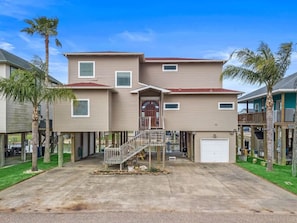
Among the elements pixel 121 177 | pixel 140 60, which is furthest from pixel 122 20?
pixel 121 177

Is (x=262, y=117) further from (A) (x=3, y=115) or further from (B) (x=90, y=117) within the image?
(A) (x=3, y=115)

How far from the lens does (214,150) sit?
2431cm

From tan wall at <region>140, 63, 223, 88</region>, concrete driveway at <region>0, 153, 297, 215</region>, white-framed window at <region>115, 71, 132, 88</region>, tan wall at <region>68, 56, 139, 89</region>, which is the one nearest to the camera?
concrete driveway at <region>0, 153, 297, 215</region>

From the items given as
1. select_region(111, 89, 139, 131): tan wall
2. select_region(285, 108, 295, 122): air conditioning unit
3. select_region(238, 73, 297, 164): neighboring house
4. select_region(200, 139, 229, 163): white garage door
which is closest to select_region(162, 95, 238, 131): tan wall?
select_region(200, 139, 229, 163): white garage door

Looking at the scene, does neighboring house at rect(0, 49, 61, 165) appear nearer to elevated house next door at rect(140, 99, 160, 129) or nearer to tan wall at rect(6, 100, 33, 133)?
tan wall at rect(6, 100, 33, 133)

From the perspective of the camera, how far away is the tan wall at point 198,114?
24219 mm

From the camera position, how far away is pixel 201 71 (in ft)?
85.8

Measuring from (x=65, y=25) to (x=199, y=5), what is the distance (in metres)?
10.9

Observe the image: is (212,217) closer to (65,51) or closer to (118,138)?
(65,51)

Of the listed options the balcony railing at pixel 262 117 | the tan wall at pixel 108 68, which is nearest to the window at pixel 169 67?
the tan wall at pixel 108 68

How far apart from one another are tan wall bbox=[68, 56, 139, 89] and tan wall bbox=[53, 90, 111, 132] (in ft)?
6.93

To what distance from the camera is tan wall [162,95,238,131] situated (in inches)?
953

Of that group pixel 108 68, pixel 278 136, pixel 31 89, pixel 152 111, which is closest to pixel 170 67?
pixel 152 111

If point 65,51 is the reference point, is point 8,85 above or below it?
below
